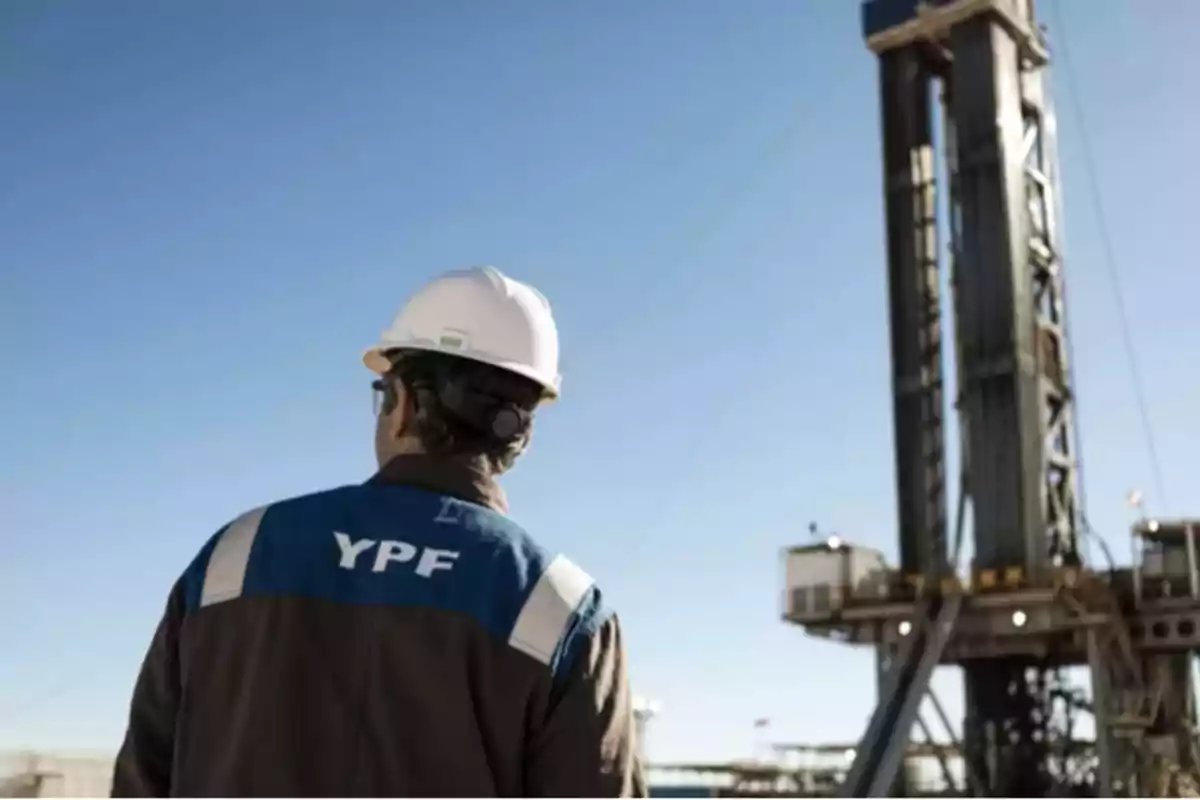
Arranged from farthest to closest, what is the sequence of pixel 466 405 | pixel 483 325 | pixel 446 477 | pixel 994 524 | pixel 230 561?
1. pixel 994 524
2. pixel 483 325
3. pixel 466 405
4. pixel 446 477
5. pixel 230 561

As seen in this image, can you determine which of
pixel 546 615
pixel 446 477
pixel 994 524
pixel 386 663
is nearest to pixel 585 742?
pixel 546 615

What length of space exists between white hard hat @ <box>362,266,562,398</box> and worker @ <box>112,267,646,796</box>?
360 millimetres

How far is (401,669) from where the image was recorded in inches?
72.4

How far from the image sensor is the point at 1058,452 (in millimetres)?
28125

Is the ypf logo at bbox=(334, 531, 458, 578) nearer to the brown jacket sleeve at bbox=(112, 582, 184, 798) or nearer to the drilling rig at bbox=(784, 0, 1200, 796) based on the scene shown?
the brown jacket sleeve at bbox=(112, 582, 184, 798)

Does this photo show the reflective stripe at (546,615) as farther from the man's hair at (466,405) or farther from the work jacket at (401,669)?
the man's hair at (466,405)

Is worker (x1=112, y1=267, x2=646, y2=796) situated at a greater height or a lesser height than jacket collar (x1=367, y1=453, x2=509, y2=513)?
lesser

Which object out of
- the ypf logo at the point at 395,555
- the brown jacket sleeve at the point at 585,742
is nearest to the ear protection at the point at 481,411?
the ypf logo at the point at 395,555

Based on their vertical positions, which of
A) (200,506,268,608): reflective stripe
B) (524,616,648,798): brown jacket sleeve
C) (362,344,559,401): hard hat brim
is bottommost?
(524,616,648,798): brown jacket sleeve

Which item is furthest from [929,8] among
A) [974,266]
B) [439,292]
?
[439,292]

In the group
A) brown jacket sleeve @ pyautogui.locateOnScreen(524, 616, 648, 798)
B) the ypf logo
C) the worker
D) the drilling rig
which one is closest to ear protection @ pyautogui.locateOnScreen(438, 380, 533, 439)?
the worker

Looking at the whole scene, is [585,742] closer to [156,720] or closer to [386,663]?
[386,663]

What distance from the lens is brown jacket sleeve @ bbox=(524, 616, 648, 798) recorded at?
1830 mm

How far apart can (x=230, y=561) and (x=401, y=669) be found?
35 centimetres
